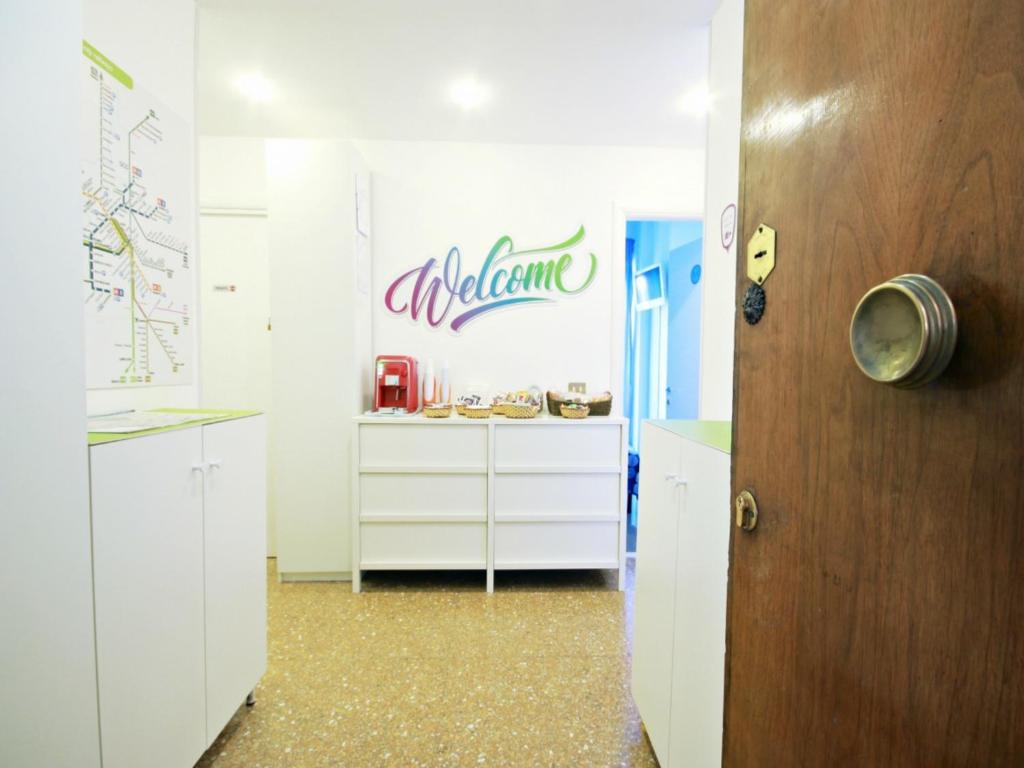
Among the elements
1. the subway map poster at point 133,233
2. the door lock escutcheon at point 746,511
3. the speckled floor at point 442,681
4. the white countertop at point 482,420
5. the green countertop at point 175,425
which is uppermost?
the subway map poster at point 133,233

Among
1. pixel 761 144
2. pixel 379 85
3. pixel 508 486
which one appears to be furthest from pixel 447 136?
pixel 761 144

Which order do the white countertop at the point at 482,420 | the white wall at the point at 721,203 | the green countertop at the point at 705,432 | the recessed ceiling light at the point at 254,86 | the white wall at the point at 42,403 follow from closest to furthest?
the white wall at the point at 42,403 → the green countertop at the point at 705,432 → the white wall at the point at 721,203 → the recessed ceiling light at the point at 254,86 → the white countertop at the point at 482,420

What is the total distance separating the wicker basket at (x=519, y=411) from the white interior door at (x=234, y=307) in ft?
5.30

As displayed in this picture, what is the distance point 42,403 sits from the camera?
0.75 m

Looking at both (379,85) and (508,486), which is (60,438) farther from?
(379,85)

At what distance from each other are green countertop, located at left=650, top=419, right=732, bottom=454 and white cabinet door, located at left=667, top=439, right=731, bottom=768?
0.02 m

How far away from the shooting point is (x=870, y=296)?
1.58 feet

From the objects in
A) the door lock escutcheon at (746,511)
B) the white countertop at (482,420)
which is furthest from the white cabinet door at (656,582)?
the white countertop at (482,420)

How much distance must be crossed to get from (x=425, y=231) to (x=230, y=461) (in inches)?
76.8

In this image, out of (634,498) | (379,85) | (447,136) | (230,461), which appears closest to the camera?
(230,461)

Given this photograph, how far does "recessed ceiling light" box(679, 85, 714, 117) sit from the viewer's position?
2287mm

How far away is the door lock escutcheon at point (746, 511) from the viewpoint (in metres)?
0.75

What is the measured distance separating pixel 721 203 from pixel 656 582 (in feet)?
4.78

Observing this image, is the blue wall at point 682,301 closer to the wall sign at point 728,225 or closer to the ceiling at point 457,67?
the ceiling at point 457,67
